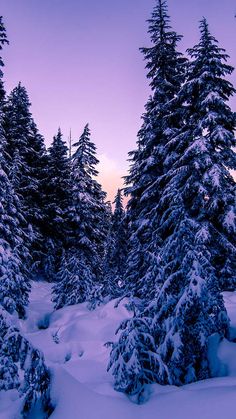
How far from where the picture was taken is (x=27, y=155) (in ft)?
90.9

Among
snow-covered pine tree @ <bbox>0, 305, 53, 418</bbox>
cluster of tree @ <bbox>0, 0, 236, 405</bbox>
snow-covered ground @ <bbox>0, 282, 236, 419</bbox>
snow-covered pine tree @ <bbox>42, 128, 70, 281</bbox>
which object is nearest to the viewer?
snow-covered ground @ <bbox>0, 282, 236, 419</bbox>

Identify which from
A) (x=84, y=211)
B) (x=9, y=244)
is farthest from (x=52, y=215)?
(x=9, y=244)

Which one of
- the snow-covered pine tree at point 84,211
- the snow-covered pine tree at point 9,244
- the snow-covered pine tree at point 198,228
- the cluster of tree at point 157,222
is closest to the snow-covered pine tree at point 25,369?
the cluster of tree at point 157,222

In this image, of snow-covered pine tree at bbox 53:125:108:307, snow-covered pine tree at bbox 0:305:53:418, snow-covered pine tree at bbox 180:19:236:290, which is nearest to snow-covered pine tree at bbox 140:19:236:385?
snow-covered pine tree at bbox 180:19:236:290

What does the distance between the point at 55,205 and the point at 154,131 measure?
1284cm

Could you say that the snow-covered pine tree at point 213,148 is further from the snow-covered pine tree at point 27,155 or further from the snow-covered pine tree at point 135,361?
the snow-covered pine tree at point 27,155

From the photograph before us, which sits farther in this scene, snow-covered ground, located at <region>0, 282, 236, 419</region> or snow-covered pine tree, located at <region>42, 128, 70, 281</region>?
snow-covered pine tree, located at <region>42, 128, 70, 281</region>

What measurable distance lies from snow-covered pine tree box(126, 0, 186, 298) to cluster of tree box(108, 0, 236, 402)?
57mm

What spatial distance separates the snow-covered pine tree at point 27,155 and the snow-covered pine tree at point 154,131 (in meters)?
9.34

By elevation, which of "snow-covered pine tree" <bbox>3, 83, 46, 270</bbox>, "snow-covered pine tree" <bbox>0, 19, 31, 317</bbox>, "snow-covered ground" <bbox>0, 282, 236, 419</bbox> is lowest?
"snow-covered ground" <bbox>0, 282, 236, 419</bbox>

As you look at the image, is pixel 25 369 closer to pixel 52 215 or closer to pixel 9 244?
pixel 9 244

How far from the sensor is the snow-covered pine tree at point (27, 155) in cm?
2542

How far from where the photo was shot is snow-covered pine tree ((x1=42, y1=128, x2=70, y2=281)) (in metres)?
27.5

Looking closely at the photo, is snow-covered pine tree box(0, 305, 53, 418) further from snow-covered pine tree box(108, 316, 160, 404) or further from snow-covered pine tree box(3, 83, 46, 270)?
snow-covered pine tree box(3, 83, 46, 270)
